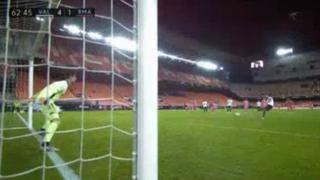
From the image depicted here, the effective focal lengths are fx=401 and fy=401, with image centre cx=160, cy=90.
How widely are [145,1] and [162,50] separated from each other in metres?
31.5

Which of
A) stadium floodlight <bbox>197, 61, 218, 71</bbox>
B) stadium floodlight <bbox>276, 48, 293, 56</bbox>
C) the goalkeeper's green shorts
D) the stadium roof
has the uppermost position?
the stadium roof

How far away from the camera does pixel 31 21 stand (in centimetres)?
491

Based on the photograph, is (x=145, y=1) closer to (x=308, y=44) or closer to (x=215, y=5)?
(x=215, y=5)

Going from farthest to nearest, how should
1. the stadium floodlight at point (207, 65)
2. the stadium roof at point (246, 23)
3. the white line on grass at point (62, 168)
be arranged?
the stadium floodlight at point (207, 65) < the stadium roof at point (246, 23) < the white line on grass at point (62, 168)

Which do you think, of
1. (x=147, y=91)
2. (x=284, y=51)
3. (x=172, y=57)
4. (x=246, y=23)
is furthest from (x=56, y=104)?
(x=284, y=51)

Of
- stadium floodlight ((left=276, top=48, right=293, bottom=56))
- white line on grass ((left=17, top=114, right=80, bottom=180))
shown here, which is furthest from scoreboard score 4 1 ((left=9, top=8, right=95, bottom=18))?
stadium floodlight ((left=276, top=48, right=293, bottom=56))

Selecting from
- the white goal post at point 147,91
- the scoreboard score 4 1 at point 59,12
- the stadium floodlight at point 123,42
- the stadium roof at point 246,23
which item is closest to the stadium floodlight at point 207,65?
the stadium roof at point 246,23

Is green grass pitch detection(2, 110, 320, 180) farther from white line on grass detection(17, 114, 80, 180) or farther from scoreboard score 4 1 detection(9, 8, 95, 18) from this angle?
scoreboard score 4 1 detection(9, 8, 95, 18)

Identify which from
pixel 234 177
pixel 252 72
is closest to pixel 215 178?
pixel 234 177

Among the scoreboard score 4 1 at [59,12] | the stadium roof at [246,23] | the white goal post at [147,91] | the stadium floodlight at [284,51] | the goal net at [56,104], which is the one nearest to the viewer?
the white goal post at [147,91]

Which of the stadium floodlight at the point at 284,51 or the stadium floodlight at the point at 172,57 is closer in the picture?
the stadium floodlight at the point at 172,57

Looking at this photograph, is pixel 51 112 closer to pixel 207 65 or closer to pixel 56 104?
pixel 56 104

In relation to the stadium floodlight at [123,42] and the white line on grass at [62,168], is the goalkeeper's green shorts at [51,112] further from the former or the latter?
the stadium floodlight at [123,42]

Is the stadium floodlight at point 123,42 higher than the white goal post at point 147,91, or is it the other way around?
the stadium floodlight at point 123,42
